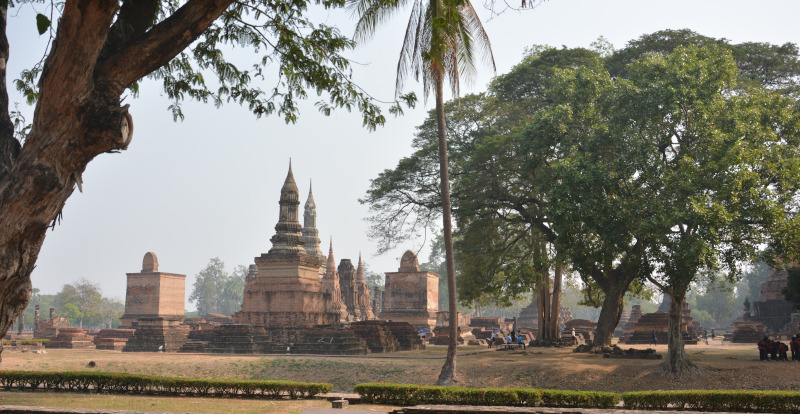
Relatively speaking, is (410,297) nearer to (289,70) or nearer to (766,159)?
(766,159)

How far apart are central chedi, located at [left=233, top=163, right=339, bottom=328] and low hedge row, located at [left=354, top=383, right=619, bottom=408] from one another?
46.8 ft

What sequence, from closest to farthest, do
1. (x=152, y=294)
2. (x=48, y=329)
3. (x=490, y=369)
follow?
(x=490, y=369) < (x=152, y=294) < (x=48, y=329)

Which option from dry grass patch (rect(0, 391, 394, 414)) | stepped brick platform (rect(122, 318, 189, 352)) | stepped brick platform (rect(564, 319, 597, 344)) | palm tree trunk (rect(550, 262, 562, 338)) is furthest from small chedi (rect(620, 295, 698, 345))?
dry grass patch (rect(0, 391, 394, 414))

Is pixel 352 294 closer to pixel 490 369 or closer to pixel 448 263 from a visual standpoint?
pixel 490 369

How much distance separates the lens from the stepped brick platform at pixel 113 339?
1305 inches

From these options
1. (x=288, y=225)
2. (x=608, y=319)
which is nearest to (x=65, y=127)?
(x=608, y=319)

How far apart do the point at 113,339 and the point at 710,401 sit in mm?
29772

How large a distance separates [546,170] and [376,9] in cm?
973

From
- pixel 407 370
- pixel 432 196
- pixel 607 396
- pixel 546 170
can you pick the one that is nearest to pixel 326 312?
pixel 432 196

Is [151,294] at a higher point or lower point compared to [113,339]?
higher

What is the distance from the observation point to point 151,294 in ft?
137

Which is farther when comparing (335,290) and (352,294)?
(352,294)

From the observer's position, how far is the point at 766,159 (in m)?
16.7

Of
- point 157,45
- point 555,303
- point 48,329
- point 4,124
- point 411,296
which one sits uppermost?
point 157,45
